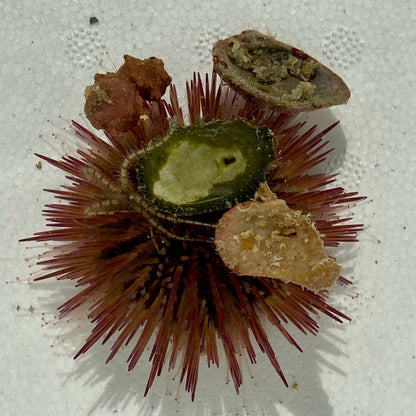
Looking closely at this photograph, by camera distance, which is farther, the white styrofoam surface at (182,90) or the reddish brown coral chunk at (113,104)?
the white styrofoam surface at (182,90)

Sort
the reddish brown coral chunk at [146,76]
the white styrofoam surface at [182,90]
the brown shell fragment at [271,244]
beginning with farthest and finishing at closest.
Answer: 1. the white styrofoam surface at [182,90]
2. the reddish brown coral chunk at [146,76]
3. the brown shell fragment at [271,244]

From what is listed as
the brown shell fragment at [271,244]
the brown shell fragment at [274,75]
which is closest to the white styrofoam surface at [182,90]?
the brown shell fragment at [274,75]

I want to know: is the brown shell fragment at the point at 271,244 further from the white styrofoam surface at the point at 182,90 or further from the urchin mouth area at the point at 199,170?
the white styrofoam surface at the point at 182,90

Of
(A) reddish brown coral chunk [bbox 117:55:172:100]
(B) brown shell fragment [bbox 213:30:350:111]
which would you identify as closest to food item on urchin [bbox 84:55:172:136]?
(A) reddish brown coral chunk [bbox 117:55:172:100]

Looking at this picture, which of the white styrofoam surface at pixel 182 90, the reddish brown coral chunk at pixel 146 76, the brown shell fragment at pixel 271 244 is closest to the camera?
the brown shell fragment at pixel 271 244

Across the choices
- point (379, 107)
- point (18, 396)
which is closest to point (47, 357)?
point (18, 396)

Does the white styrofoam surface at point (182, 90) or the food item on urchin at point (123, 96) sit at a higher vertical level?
the food item on urchin at point (123, 96)
